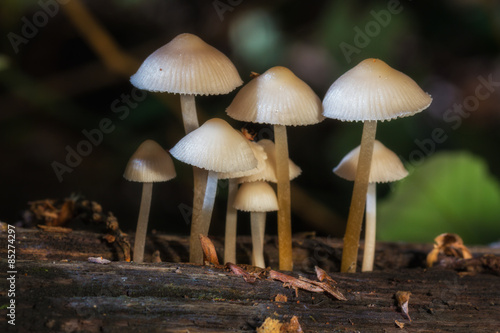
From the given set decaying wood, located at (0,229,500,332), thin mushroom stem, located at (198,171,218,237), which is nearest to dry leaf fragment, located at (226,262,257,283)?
decaying wood, located at (0,229,500,332)

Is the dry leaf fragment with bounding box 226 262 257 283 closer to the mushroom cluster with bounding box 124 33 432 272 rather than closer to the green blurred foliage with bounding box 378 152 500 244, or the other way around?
the mushroom cluster with bounding box 124 33 432 272

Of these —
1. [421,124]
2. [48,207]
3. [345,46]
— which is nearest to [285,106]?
[48,207]

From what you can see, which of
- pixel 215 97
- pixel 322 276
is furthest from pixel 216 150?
pixel 215 97

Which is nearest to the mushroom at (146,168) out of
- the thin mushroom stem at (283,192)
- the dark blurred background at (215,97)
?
the thin mushroom stem at (283,192)

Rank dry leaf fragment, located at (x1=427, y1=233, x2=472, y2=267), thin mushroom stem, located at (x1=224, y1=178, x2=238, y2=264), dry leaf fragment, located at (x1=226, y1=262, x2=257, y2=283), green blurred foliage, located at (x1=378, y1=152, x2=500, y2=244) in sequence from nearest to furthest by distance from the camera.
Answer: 1. dry leaf fragment, located at (x1=226, y1=262, x2=257, y2=283)
2. thin mushroom stem, located at (x1=224, y1=178, x2=238, y2=264)
3. dry leaf fragment, located at (x1=427, y1=233, x2=472, y2=267)
4. green blurred foliage, located at (x1=378, y1=152, x2=500, y2=244)

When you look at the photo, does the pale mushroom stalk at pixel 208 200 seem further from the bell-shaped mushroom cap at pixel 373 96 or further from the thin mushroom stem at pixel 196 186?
the bell-shaped mushroom cap at pixel 373 96

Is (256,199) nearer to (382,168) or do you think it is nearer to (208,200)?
(208,200)
